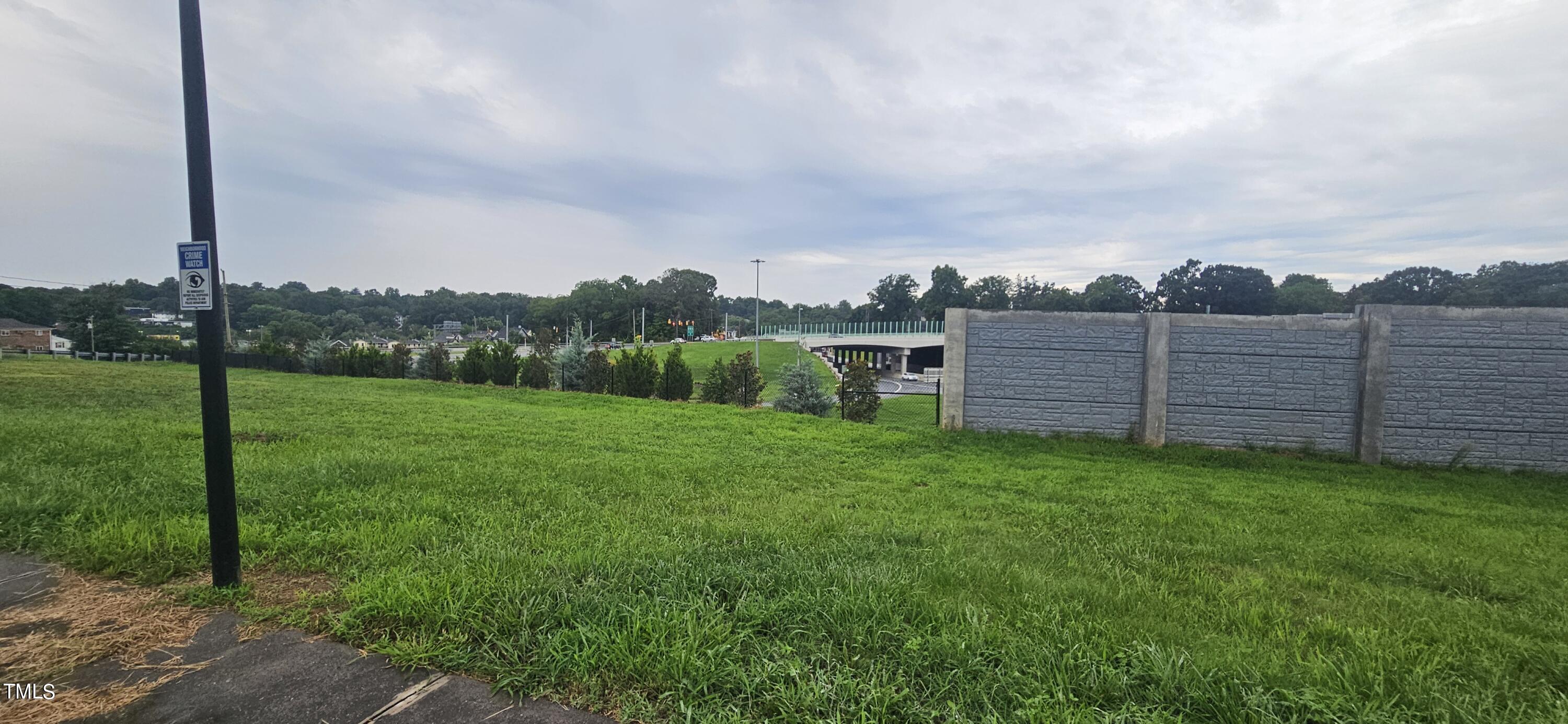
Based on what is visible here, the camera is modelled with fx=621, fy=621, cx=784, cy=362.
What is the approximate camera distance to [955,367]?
34.8 ft

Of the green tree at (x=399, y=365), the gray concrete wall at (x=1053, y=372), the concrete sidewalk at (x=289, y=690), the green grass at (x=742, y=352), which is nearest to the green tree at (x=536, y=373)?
the green tree at (x=399, y=365)

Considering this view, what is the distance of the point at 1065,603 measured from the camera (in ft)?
9.48

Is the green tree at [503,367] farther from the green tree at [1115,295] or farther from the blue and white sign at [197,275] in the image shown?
the green tree at [1115,295]

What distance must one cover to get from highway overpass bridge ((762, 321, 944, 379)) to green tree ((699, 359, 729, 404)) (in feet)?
95.5

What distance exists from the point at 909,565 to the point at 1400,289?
73.0 metres

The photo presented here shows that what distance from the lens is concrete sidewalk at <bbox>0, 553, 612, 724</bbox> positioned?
2.05 meters

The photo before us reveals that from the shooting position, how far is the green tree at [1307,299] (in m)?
63.7

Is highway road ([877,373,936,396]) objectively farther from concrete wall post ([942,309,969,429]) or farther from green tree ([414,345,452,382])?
concrete wall post ([942,309,969,429])

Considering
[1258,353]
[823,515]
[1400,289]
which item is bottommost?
[823,515]

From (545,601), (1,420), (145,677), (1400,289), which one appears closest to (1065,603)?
(545,601)

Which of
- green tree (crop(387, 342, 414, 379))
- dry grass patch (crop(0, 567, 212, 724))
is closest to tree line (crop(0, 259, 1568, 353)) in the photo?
green tree (crop(387, 342, 414, 379))

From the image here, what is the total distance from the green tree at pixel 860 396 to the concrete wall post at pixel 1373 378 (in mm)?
8991

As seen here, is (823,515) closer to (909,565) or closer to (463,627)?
(909,565)

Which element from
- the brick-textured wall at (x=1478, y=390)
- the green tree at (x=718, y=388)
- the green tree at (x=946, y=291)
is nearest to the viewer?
the brick-textured wall at (x=1478, y=390)
